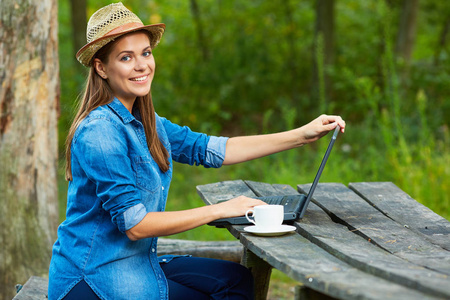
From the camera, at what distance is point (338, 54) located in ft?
37.6

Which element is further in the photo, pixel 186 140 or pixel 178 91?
pixel 178 91

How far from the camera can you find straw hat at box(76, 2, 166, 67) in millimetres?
2555

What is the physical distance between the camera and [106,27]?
257 centimetres

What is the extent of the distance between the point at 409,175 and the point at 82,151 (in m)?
3.58

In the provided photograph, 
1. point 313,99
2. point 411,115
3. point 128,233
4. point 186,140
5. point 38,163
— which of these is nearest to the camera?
point 128,233

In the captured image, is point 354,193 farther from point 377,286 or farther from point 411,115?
A: point 411,115

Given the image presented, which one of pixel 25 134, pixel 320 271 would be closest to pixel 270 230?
pixel 320 271

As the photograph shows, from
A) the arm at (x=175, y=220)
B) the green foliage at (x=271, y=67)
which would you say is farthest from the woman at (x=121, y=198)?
the green foliage at (x=271, y=67)

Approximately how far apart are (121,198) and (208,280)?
0.65m

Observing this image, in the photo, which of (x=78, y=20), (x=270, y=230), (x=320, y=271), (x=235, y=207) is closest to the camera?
(x=320, y=271)

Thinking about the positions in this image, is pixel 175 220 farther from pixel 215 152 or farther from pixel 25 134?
pixel 25 134

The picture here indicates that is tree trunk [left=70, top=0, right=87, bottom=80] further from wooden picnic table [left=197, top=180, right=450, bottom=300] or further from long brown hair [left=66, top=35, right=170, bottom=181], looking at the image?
long brown hair [left=66, top=35, right=170, bottom=181]

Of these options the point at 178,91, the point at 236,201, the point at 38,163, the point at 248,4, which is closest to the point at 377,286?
the point at 236,201

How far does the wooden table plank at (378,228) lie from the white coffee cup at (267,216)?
0.36 m
